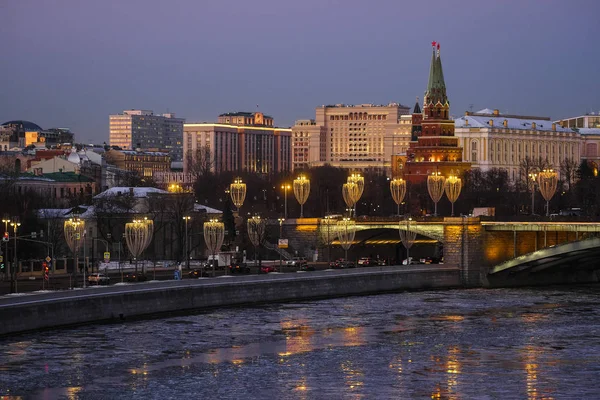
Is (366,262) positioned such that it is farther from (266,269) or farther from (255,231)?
(266,269)

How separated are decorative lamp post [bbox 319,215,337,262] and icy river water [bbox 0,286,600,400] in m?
25.8

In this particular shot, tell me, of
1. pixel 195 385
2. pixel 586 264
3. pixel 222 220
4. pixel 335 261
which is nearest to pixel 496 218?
pixel 586 264

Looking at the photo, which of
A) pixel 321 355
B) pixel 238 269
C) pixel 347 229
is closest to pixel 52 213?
pixel 347 229

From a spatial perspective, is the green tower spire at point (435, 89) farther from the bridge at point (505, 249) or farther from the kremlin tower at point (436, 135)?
the bridge at point (505, 249)

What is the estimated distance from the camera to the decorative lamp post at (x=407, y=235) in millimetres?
84188

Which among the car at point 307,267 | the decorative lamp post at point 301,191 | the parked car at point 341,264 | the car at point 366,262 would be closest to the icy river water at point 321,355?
the car at point 307,267

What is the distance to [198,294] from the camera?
62594mm

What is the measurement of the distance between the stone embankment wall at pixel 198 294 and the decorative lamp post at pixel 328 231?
1302 cm

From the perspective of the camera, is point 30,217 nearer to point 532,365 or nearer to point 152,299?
point 152,299

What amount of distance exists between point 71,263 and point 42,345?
91.0ft

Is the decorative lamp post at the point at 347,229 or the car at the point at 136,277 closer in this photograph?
the car at the point at 136,277

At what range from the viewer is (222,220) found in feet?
320

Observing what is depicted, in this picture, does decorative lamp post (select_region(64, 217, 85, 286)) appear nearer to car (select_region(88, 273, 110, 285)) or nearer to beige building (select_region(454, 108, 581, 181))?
car (select_region(88, 273, 110, 285))

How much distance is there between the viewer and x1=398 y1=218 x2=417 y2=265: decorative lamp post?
8419 cm
